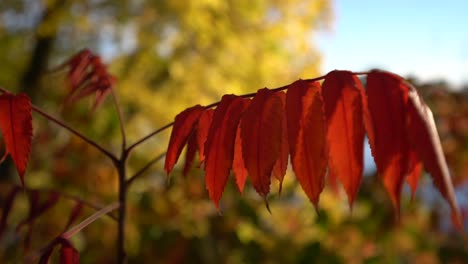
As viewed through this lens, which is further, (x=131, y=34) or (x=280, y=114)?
(x=131, y=34)

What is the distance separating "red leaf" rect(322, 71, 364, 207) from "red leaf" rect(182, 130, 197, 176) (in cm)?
24

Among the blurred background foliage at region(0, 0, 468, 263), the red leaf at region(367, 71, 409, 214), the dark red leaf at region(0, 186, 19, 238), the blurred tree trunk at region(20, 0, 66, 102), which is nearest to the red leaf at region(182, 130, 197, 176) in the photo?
the red leaf at region(367, 71, 409, 214)

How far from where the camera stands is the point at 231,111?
86 cm

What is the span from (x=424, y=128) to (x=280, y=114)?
196mm

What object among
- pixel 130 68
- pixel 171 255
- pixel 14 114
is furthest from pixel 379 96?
pixel 130 68

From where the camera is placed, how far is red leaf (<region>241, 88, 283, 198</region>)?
29.2 inches

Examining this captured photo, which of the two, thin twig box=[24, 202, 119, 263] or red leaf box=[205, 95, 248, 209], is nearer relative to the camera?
red leaf box=[205, 95, 248, 209]

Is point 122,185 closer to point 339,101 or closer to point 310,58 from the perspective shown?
point 339,101

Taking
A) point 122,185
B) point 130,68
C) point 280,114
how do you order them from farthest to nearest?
point 130,68, point 122,185, point 280,114

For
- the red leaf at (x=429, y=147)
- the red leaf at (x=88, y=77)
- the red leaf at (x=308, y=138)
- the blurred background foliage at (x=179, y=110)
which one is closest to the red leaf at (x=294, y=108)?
the red leaf at (x=308, y=138)

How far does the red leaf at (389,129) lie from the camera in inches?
27.0

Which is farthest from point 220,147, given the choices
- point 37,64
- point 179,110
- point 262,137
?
point 37,64

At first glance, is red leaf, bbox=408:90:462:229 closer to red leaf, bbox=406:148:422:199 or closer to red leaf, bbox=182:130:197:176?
red leaf, bbox=406:148:422:199

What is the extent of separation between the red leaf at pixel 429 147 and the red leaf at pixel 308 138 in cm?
11
